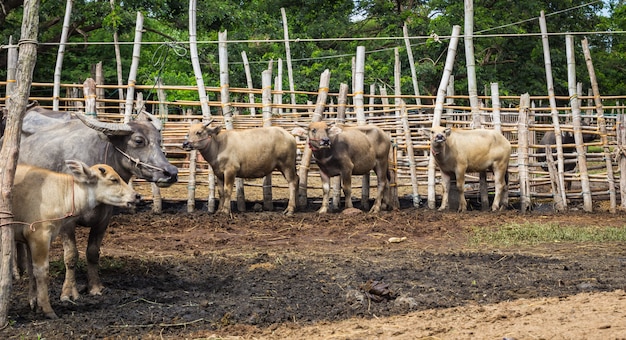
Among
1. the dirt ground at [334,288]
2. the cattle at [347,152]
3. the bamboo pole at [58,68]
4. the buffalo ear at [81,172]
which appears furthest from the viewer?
the bamboo pole at [58,68]

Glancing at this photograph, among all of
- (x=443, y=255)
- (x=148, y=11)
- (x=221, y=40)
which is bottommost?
(x=443, y=255)

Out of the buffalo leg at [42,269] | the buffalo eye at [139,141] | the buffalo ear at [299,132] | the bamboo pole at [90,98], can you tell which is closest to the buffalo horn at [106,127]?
the buffalo eye at [139,141]

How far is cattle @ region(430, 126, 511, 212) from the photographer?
14648 mm

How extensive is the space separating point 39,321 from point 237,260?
307cm

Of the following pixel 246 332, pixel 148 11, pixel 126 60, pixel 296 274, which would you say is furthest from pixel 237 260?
pixel 126 60

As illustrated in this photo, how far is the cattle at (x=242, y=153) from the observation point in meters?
13.5

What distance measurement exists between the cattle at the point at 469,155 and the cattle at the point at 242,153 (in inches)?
101

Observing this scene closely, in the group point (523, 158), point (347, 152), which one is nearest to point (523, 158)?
point (523, 158)

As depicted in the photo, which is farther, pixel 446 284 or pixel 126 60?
pixel 126 60

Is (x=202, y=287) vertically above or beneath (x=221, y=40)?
beneath

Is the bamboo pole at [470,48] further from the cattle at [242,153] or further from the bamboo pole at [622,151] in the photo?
the cattle at [242,153]

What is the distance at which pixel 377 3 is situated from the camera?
92.2 ft

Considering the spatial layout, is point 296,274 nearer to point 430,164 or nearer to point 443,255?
point 443,255

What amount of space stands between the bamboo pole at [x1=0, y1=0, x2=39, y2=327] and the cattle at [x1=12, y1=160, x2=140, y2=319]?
0.23m
